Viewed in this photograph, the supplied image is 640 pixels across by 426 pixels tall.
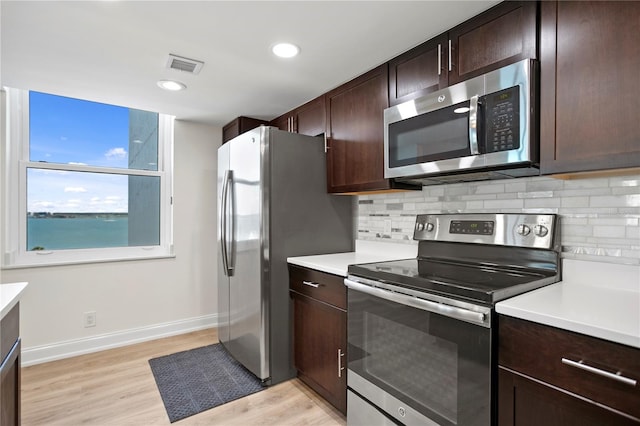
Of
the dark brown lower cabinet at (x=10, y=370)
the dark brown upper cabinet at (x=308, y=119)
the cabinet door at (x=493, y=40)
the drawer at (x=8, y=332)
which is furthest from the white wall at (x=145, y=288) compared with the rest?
the cabinet door at (x=493, y=40)

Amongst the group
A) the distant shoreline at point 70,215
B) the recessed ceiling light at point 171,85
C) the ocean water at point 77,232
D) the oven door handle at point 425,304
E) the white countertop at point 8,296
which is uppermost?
the recessed ceiling light at point 171,85

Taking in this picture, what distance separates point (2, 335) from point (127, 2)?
4.73 feet

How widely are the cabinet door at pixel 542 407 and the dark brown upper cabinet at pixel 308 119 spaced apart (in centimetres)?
198

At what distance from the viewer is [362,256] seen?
2.40 meters

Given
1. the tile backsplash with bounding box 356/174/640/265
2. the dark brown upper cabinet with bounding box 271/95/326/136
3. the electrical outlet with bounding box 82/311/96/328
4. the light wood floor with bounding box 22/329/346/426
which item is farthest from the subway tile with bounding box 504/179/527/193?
the electrical outlet with bounding box 82/311/96/328

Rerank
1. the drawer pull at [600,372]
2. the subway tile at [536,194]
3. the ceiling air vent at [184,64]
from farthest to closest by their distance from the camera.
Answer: the ceiling air vent at [184,64] → the subway tile at [536,194] → the drawer pull at [600,372]

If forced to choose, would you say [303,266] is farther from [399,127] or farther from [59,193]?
[59,193]

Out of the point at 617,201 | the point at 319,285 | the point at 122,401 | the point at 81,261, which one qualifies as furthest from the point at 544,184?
the point at 81,261

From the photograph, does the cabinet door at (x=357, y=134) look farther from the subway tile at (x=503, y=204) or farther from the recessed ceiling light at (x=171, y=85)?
the recessed ceiling light at (x=171, y=85)

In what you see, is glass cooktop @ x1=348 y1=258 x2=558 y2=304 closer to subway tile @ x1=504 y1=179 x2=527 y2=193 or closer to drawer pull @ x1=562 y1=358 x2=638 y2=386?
drawer pull @ x1=562 y1=358 x2=638 y2=386

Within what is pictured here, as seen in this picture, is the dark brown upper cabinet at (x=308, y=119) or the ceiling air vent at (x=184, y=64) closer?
the ceiling air vent at (x=184, y=64)

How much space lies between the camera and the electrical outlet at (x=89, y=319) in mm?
2834

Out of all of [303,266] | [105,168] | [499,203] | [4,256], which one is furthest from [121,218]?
[499,203]

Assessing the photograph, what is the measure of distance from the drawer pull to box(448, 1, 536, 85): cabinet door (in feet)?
3.79
